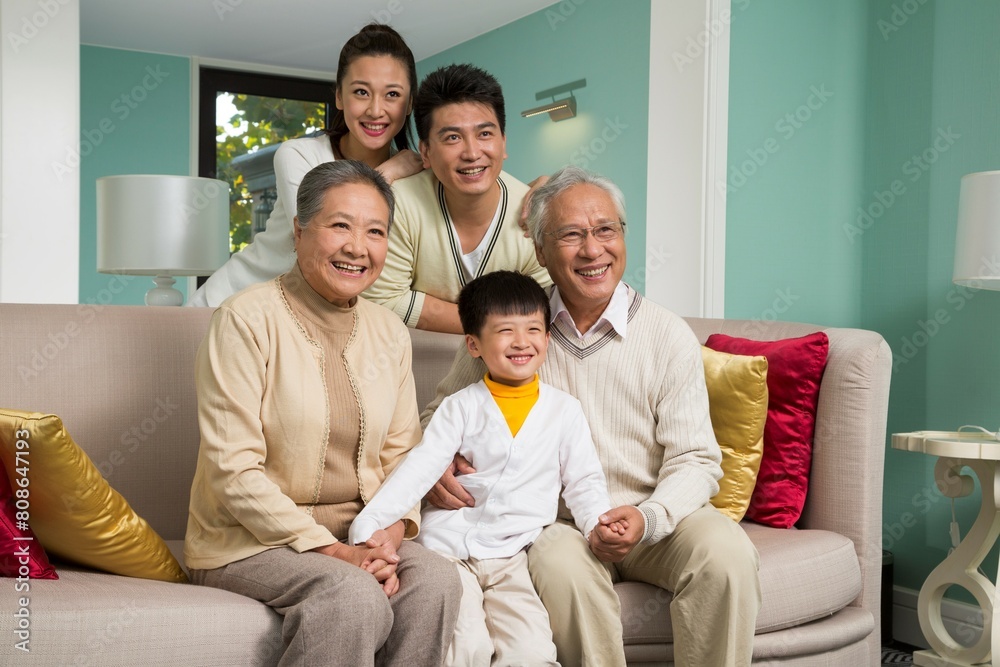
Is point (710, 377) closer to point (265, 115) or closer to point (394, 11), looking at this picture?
point (394, 11)

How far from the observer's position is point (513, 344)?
192 cm

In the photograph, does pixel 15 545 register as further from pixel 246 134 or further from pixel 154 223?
pixel 246 134

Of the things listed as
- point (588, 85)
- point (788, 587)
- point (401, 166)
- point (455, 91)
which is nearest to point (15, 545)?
point (401, 166)

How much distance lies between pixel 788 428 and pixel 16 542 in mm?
1736

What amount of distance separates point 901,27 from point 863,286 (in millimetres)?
970

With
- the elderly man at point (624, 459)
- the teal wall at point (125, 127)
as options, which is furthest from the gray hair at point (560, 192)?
the teal wall at point (125, 127)

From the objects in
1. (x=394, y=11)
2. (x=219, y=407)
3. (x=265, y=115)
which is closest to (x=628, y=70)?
(x=394, y=11)

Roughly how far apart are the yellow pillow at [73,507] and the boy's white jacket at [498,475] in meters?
0.45

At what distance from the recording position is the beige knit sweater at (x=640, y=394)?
1999 millimetres

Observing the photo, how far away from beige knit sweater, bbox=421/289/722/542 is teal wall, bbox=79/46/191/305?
16.1 feet

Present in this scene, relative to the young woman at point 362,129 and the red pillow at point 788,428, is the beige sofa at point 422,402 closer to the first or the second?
the red pillow at point 788,428

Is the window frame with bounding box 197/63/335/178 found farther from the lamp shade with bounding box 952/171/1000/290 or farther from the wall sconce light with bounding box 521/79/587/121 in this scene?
the lamp shade with bounding box 952/171/1000/290

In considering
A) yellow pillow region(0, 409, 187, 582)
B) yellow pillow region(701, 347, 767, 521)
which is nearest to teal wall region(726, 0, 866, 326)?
yellow pillow region(701, 347, 767, 521)

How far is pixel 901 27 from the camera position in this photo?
3561mm
